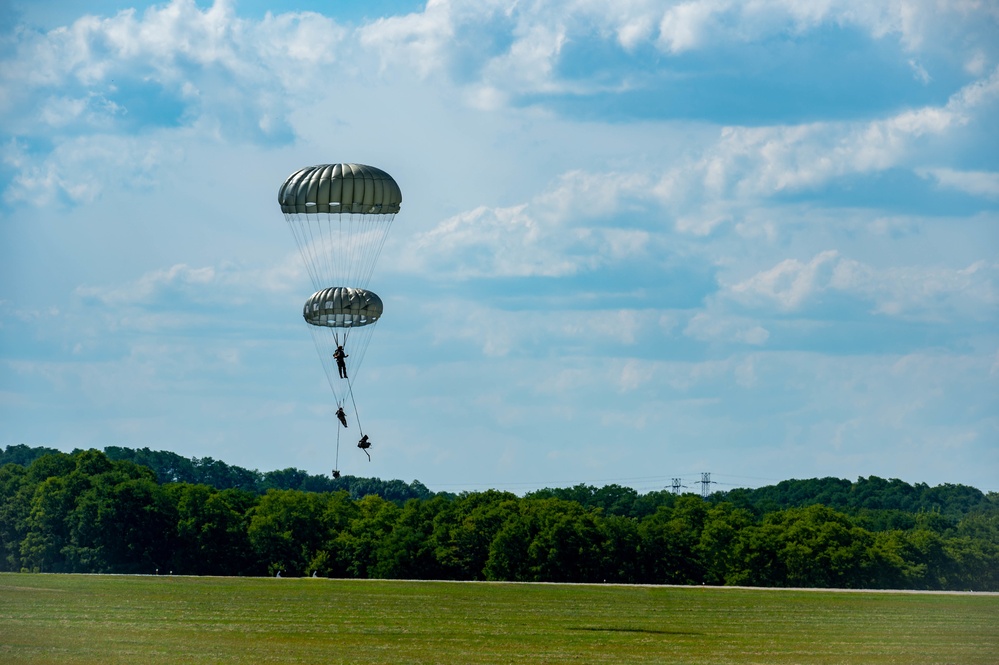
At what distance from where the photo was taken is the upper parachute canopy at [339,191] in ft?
169

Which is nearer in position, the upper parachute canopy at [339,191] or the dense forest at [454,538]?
the upper parachute canopy at [339,191]

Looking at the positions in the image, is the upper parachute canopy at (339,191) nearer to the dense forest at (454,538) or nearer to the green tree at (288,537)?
the dense forest at (454,538)

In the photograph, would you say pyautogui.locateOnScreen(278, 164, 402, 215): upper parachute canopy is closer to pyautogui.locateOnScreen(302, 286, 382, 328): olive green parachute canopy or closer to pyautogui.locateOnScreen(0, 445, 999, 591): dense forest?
pyautogui.locateOnScreen(302, 286, 382, 328): olive green parachute canopy

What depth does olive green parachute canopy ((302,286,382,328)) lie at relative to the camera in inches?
2174

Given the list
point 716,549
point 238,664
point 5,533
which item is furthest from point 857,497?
point 238,664

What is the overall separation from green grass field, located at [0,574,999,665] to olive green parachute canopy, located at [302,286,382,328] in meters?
11.2

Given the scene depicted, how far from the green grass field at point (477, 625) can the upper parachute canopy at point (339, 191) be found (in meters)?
14.8

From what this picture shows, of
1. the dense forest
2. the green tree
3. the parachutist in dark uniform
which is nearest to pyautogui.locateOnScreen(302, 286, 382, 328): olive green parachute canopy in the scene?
the parachutist in dark uniform

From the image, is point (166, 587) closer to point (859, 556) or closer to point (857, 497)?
point (859, 556)

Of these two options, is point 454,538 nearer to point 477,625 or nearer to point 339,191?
point 477,625

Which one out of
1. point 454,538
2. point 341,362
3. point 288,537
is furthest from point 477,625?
point 288,537

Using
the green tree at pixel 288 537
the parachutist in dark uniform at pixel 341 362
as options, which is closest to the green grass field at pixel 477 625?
the parachutist in dark uniform at pixel 341 362

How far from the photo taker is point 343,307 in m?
55.2

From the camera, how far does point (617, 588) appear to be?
267ft
